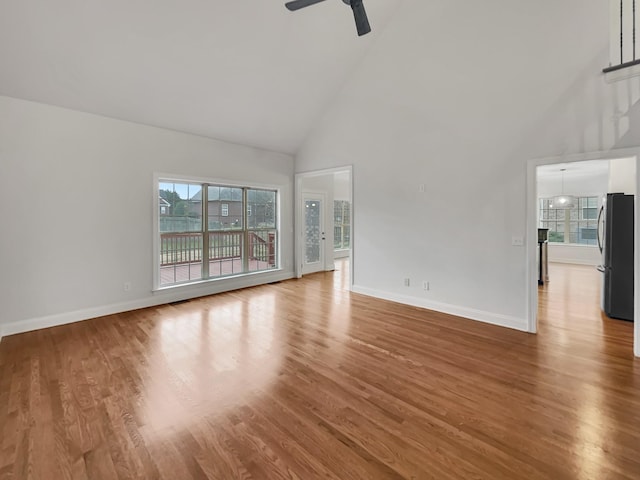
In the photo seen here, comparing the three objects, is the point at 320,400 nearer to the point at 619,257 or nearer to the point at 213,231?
the point at 213,231

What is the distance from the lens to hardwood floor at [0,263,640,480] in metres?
1.69

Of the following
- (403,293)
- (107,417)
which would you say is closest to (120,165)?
(107,417)

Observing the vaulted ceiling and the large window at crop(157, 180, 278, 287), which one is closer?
the vaulted ceiling

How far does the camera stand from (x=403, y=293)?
16.0 ft

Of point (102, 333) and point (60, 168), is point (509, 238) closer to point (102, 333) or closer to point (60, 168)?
point (102, 333)

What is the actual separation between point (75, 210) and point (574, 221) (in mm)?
12053

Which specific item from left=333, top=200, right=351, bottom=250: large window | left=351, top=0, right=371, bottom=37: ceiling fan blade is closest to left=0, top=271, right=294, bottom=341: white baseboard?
left=333, top=200, right=351, bottom=250: large window

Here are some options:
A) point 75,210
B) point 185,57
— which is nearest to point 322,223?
point 185,57

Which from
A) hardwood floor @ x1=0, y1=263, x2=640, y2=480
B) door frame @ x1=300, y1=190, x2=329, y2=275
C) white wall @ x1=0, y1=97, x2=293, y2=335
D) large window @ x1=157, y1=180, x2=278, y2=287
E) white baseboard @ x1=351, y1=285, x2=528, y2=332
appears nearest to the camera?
hardwood floor @ x1=0, y1=263, x2=640, y2=480

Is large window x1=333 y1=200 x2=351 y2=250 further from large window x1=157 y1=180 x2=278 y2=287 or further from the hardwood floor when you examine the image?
the hardwood floor

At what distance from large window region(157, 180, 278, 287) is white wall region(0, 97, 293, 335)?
1.04ft

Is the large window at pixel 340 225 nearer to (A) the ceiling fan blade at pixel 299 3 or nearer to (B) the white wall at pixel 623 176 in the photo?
(B) the white wall at pixel 623 176

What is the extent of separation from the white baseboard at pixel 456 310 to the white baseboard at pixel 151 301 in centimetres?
220

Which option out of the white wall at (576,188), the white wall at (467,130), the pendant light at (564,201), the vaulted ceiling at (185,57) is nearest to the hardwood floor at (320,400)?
the white wall at (467,130)
